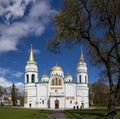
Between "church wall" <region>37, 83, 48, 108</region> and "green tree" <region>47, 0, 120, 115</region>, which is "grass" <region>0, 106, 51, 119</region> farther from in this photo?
"church wall" <region>37, 83, 48, 108</region>

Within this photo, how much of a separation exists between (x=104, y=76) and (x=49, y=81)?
67.4 metres

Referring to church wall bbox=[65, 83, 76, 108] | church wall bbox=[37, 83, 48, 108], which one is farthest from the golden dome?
church wall bbox=[37, 83, 48, 108]

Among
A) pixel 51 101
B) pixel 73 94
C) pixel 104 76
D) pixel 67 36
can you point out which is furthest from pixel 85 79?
pixel 67 36

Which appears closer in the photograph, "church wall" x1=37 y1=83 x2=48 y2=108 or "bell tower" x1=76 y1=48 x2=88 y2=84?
"church wall" x1=37 y1=83 x2=48 y2=108

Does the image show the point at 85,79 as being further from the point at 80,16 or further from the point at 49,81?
the point at 80,16

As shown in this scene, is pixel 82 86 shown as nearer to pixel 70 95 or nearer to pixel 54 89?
pixel 70 95

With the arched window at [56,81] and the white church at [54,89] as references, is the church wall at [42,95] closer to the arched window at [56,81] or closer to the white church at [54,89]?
the white church at [54,89]

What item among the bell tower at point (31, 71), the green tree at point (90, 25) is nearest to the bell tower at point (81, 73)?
the bell tower at point (31, 71)

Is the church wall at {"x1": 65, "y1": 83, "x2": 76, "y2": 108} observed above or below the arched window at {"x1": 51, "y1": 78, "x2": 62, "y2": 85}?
below

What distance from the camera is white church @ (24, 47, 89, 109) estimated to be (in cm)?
9881

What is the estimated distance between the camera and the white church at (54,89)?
98.8 meters

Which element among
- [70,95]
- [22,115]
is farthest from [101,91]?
[22,115]

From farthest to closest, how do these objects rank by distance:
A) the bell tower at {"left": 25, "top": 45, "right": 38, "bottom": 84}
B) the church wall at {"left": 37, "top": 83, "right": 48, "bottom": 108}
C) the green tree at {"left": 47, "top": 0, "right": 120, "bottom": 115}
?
the bell tower at {"left": 25, "top": 45, "right": 38, "bottom": 84}, the church wall at {"left": 37, "top": 83, "right": 48, "bottom": 108}, the green tree at {"left": 47, "top": 0, "right": 120, "bottom": 115}

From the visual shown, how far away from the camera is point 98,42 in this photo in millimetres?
28516
